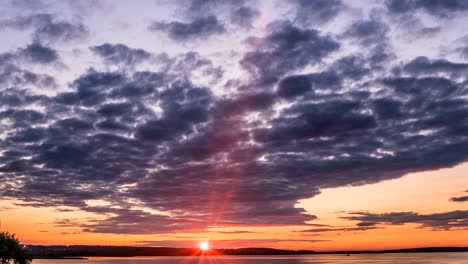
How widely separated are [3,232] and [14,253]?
3642mm

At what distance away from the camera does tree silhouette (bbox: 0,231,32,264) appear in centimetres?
6712

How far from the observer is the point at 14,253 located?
2672 inches

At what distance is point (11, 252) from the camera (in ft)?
222

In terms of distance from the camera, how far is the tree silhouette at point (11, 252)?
67125mm

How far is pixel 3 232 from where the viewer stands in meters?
69.6
